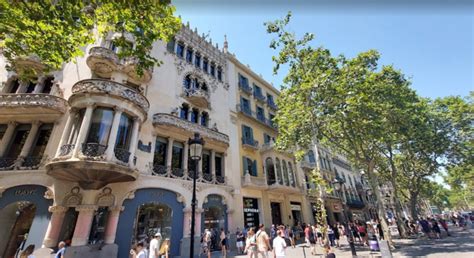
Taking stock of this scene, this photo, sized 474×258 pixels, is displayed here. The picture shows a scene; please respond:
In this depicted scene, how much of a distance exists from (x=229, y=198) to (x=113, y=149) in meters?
9.74

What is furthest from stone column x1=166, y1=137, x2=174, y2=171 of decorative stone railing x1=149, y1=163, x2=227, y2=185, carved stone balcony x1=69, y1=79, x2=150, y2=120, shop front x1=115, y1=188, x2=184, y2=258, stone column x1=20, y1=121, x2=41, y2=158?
stone column x1=20, y1=121, x2=41, y2=158

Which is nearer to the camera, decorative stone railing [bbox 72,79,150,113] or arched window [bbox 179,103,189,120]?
decorative stone railing [bbox 72,79,150,113]

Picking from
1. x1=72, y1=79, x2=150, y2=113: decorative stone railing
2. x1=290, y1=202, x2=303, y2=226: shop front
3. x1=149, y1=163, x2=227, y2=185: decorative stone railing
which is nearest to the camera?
x1=72, y1=79, x2=150, y2=113: decorative stone railing

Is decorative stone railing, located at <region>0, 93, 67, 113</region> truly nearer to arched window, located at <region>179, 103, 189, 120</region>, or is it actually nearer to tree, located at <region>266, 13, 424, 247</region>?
arched window, located at <region>179, 103, 189, 120</region>

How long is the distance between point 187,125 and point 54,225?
370 inches

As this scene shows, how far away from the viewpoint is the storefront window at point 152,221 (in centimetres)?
1312

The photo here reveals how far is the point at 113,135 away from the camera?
11.8 metres

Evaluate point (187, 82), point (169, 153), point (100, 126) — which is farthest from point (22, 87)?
point (187, 82)

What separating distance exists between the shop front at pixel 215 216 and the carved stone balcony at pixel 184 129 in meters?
4.39

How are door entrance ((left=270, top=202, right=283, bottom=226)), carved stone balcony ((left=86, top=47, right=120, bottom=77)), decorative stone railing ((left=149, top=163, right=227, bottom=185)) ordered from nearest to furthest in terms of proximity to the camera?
carved stone balcony ((left=86, top=47, right=120, bottom=77)) < decorative stone railing ((left=149, top=163, right=227, bottom=185)) < door entrance ((left=270, top=202, right=283, bottom=226))

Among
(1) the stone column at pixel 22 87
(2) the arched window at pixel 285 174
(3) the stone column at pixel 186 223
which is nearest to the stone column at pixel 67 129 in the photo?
(1) the stone column at pixel 22 87

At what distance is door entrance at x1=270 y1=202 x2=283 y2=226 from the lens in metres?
21.2

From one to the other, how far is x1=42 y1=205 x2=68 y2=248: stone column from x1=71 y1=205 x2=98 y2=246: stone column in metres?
0.72

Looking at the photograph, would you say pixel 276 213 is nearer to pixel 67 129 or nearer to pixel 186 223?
pixel 186 223
